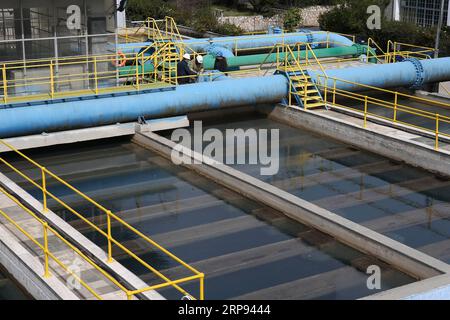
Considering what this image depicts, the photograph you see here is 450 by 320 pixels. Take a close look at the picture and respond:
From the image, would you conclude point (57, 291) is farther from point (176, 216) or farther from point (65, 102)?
point (65, 102)

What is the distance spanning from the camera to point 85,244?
471 inches

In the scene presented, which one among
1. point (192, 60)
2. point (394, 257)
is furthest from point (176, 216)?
point (192, 60)

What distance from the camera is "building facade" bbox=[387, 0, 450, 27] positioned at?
1347 inches

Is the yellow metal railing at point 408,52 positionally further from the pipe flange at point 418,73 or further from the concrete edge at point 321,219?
the concrete edge at point 321,219

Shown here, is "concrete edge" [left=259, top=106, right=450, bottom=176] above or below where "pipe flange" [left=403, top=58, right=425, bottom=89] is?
below

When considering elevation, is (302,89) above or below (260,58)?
below

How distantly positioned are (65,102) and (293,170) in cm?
544

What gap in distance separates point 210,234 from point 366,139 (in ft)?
20.4

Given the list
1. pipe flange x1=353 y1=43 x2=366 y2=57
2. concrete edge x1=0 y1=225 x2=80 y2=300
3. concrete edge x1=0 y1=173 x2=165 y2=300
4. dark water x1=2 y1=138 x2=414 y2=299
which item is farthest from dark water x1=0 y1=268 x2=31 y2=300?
pipe flange x1=353 y1=43 x2=366 y2=57

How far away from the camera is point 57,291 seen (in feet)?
34.2

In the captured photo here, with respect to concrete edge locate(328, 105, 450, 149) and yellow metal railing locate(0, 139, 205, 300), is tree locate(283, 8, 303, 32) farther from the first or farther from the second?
yellow metal railing locate(0, 139, 205, 300)

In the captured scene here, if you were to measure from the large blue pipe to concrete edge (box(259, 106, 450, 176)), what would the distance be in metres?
0.69

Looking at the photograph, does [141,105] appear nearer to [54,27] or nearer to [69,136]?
[69,136]

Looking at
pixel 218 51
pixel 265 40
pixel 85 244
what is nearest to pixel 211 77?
pixel 218 51
